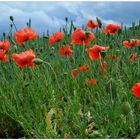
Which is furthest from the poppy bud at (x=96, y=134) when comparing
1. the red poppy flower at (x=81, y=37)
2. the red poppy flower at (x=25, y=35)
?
the red poppy flower at (x=25, y=35)

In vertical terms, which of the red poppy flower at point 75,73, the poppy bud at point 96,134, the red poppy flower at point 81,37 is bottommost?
the poppy bud at point 96,134

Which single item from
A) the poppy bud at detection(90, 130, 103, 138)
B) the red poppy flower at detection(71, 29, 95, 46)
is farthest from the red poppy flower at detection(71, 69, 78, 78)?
the poppy bud at detection(90, 130, 103, 138)

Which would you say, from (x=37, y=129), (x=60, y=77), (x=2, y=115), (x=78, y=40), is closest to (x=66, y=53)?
(x=60, y=77)

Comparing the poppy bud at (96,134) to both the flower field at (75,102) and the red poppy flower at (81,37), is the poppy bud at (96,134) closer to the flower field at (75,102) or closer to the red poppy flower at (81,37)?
the flower field at (75,102)

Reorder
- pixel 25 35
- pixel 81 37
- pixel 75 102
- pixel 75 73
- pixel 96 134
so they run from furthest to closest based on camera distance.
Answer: pixel 75 73, pixel 25 35, pixel 81 37, pixel 75 102, pixel 96 134

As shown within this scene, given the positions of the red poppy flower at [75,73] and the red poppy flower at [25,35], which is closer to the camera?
the red poppy flower at [25,35]

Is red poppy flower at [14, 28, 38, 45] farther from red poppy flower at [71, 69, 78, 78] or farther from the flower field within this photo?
red poppy flower at [71, 69, 78, 78]

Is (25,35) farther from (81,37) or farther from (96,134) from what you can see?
(96,134)

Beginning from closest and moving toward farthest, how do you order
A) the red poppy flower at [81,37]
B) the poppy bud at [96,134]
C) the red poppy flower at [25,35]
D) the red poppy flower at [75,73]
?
the poppy bud at [96,134]
the red poppy flower at [81,37]
the red poppy flower at [25,35]
the red poppy flower at [75,73]

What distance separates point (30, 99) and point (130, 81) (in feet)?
2.64

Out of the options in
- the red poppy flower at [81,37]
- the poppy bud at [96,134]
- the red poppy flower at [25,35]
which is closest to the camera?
the poppy bud at [96,134]

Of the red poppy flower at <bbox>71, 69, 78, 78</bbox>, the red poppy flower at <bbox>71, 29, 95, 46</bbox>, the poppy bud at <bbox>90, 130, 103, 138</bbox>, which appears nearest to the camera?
the poppy bud at <bbox>90, 130, 103, 138</bbox>

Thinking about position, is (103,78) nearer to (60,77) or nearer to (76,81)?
(76,81)

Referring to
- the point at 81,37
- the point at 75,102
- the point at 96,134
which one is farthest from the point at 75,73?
the point at 96,134
